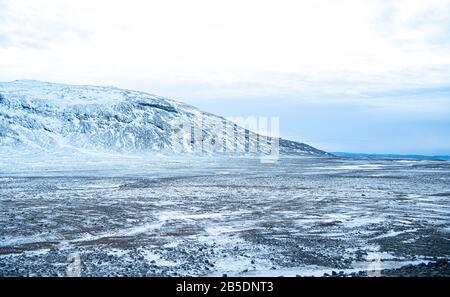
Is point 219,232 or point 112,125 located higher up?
point 112,125

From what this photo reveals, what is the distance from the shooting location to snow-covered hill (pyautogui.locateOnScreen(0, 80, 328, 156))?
100 meters

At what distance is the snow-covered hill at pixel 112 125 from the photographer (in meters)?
100

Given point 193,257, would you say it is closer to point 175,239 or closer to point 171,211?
point 175,239

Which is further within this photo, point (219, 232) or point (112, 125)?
point (112, 125)

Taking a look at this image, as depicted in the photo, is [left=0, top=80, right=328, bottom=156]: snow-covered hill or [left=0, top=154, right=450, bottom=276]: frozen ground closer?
[left=0, top=154, right=450, bottom=276]: frozen ground

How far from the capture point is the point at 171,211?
18641mm

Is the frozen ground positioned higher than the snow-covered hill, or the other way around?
the snow-covered hill

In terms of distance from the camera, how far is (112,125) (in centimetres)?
11169

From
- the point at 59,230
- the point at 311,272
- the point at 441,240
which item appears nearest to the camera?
the point at 311,272

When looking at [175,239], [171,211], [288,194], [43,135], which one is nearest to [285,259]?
[175,239]

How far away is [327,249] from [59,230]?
27.5ft

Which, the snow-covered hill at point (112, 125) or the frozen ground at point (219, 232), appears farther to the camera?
the snow-covered hill at point (112, 125)

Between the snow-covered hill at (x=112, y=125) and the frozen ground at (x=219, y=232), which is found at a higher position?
the snow-covered hill at (x=112, y=125)

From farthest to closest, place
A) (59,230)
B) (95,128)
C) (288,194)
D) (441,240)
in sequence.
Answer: (95,128), (288,194), (59,230), (441,240)
